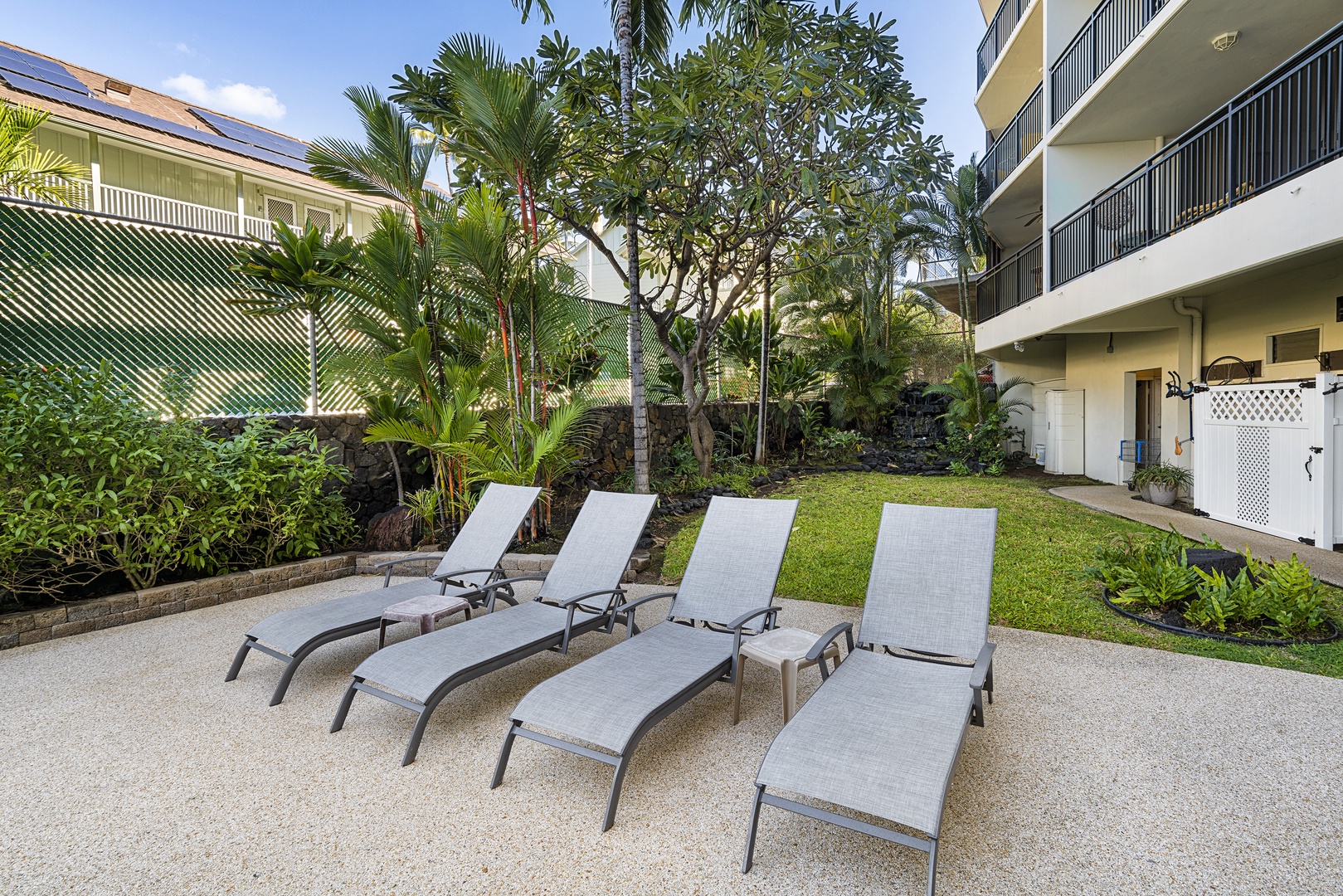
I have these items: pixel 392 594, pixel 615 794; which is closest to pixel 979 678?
pixel 615 794

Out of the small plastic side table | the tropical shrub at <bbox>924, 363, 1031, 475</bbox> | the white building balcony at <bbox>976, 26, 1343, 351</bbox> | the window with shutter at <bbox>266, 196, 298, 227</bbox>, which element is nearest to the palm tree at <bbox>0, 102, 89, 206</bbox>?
the small plastic side table

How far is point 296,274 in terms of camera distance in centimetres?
651

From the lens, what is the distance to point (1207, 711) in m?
3.40

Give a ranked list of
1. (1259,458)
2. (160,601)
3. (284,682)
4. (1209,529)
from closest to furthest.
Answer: (284,682) < (160,601) < (1259,458) < (1209,529)

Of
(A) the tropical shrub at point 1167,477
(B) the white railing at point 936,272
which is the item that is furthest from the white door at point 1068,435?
(B) the white railing at point 936,272

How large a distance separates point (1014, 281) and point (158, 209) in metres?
16.9

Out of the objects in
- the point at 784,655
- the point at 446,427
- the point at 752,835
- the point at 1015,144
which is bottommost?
the point at 752,835

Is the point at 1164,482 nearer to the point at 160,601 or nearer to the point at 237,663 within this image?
the point at 237,663

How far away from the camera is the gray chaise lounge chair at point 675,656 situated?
2742 mm

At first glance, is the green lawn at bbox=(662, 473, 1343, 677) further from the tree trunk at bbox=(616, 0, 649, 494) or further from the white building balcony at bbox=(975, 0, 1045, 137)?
the white building balcony at bbox=(975, 0, 1045, 137)

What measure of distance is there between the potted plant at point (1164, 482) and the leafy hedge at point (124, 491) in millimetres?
10483

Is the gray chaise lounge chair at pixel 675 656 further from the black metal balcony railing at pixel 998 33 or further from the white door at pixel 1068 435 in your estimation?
the black metal balcony railing at pixel 998 33

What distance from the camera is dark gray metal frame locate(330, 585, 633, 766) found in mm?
3076

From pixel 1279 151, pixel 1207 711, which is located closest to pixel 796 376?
pixel 1279 151
